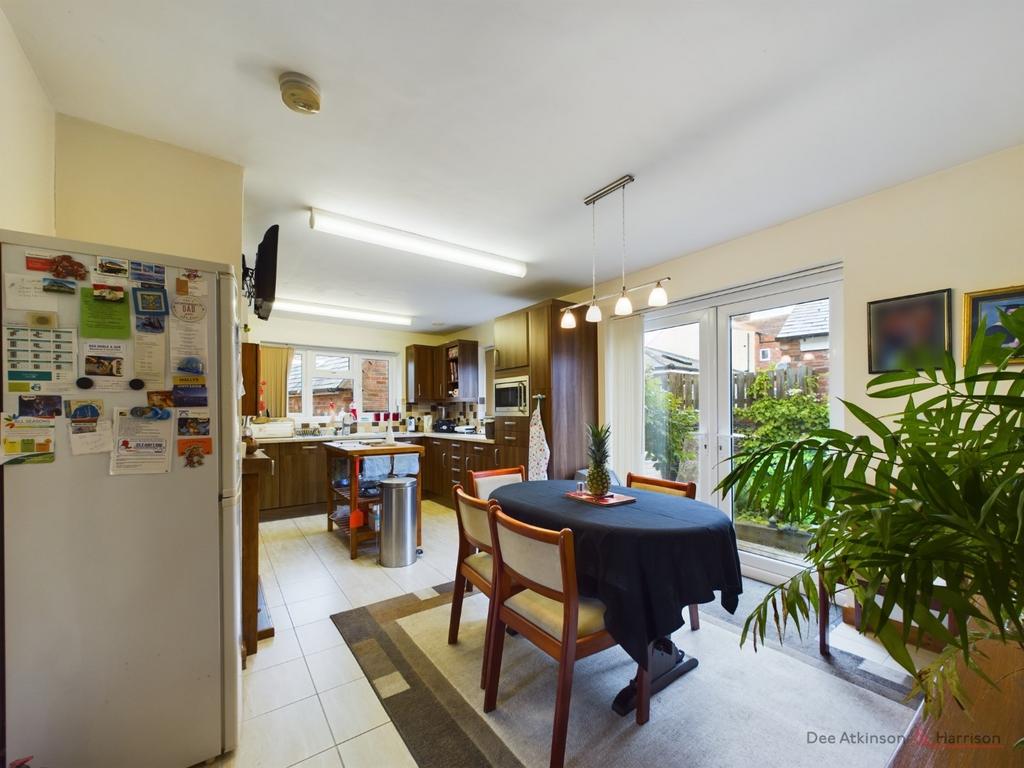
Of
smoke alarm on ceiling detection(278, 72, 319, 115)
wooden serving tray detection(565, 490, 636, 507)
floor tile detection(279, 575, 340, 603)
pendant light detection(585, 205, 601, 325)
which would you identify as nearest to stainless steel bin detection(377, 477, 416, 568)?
floor tile detection(279, 575, 340, 603)

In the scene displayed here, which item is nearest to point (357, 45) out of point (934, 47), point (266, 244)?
point (266, 244)

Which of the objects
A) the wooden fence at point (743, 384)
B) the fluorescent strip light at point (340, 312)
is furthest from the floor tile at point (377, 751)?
the fluorescent strip light at point (340, 312)

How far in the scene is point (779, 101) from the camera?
5.85 ft

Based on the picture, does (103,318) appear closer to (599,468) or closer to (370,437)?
(599,468)

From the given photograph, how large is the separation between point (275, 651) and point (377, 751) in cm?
96

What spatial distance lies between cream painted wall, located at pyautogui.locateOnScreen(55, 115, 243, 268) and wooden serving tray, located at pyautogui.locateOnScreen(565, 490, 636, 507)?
7.18ft

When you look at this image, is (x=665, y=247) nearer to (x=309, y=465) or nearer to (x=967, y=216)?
(x=967, y=216)

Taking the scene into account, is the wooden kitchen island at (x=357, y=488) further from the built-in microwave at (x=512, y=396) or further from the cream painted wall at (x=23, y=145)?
the cream painted wall at (x=23, y=145)

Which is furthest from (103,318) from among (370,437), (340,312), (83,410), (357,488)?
(370,437)

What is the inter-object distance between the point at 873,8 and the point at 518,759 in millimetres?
2806

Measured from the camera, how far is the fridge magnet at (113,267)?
1367 millimetres

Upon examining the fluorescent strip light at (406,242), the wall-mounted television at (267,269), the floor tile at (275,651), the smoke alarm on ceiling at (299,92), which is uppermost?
the smoke alarm on ceiling at (299,92)

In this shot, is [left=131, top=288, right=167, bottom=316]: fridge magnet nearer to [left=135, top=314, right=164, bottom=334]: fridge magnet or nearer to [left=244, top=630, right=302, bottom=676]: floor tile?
[left=135, top=314, right=164, bottom=334]: fridge magnet

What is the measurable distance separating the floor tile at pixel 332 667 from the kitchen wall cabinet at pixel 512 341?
2.83 metres
